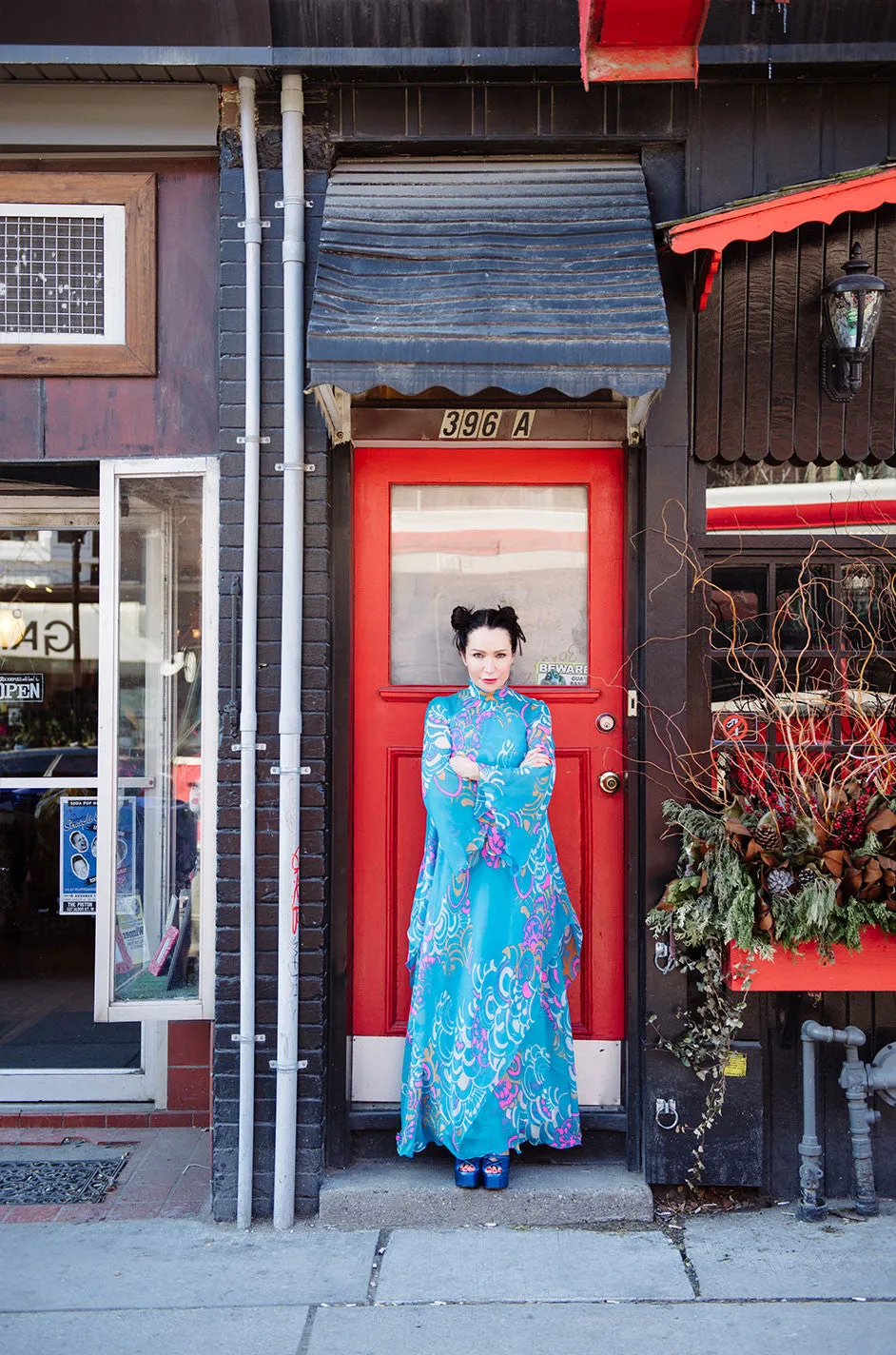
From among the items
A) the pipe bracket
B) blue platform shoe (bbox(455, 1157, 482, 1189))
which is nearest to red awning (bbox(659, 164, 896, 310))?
the pipe bracket

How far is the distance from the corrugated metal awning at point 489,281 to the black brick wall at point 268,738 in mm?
→ 275

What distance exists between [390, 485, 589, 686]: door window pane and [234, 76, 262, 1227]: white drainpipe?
58cm

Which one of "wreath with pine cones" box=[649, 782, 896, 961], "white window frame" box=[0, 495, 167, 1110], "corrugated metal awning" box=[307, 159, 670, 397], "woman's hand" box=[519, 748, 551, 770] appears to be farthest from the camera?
"white window frame" box=[0, 495, 167, 1110]

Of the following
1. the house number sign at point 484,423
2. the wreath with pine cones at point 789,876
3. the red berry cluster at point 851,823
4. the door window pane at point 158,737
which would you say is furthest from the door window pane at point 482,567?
the red berry cluster at point 851,823

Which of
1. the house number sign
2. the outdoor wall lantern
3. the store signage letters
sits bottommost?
the store signage letters

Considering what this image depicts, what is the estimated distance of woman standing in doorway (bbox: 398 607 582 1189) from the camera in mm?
3730

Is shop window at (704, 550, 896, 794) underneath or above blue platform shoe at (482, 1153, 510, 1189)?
above

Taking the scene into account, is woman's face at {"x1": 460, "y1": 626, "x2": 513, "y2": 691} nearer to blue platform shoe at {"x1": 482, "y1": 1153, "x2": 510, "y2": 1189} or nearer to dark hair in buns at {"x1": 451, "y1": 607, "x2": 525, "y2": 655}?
dark hair in buns at {"x1": 451, "y1": 607, "x2": 525, "y2": 655}

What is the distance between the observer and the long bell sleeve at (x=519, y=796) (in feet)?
12.1

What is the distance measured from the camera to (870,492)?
13.5 feet

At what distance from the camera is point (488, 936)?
376cm

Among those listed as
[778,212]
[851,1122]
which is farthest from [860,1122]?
[778,212]

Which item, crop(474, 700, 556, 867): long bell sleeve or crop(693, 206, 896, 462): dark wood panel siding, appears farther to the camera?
crop(693, 206, 896, 462): dark wood panel siding

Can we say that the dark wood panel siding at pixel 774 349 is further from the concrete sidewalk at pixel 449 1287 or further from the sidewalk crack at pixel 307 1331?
the sidewalk crack at pixel 307 1331
